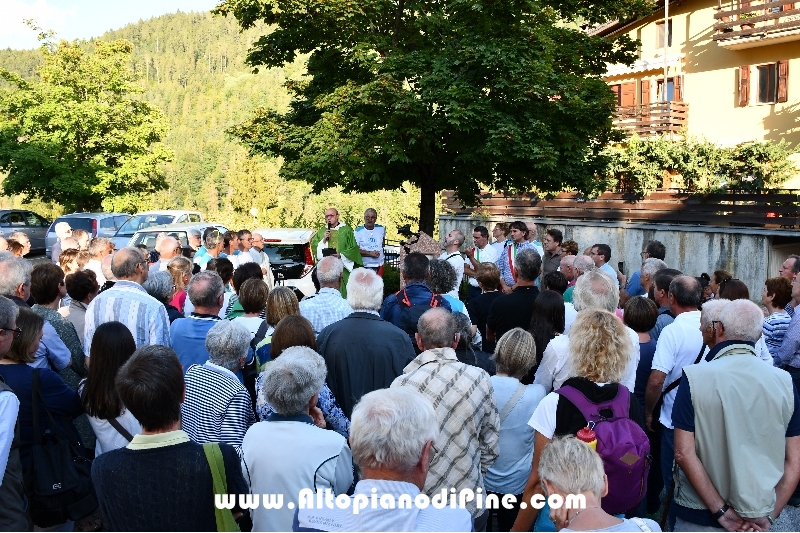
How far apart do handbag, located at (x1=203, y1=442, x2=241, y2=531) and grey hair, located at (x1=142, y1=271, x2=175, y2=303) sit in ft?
11.2

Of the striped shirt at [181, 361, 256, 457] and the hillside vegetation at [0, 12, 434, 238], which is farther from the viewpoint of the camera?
the hillside vegetation at [0, 12, 434, 238]

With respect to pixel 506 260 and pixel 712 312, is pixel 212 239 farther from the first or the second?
pixel 712 312

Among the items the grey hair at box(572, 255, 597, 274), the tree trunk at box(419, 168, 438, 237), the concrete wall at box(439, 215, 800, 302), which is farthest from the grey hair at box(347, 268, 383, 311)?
the tree trunk at box(419, 168, 438, 237)

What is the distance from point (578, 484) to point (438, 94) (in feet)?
42.0

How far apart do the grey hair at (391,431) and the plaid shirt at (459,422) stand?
1160 mm

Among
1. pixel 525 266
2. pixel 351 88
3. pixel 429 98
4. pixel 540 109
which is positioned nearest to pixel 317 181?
pixel 351 88

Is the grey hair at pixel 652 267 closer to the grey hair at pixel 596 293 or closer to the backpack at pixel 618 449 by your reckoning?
the grey hair at pixel 596 293

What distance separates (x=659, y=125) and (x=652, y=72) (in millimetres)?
3164

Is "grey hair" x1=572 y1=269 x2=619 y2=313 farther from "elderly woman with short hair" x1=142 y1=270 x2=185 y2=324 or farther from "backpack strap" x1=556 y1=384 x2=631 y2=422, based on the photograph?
"elderly woman with short hair" x1=142 y1=270 x2=185 y2=324

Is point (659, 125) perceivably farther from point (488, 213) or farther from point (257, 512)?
point (257, 512)

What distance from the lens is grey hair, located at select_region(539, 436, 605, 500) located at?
9.57 feet

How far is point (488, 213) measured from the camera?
87.6 feet

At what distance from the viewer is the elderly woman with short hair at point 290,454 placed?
346cm

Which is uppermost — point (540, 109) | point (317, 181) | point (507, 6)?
point (507, 6)
